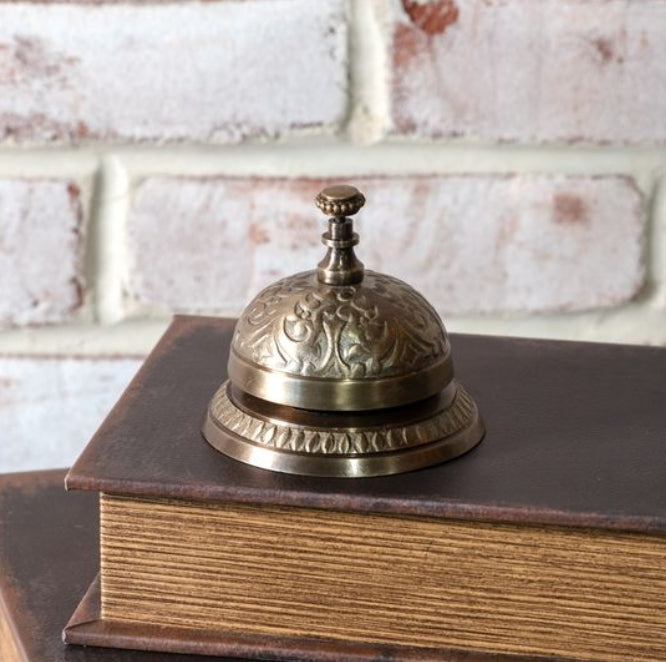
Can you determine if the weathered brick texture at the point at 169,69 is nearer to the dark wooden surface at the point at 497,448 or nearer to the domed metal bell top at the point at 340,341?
the dark wooden surface at the point at 497,448

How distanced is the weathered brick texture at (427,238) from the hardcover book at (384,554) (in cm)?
41

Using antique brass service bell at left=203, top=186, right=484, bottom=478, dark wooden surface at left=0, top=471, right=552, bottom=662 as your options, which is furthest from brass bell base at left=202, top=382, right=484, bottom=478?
dark wooden surface at left=0, top=471, right=552, bottom=662

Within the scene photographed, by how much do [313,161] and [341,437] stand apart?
46cm

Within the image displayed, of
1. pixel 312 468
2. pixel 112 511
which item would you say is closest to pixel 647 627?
pixel 312 468

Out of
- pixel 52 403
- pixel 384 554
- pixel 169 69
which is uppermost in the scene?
pixel 169 69

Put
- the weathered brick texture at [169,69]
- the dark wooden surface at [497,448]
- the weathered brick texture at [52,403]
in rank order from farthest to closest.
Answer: the weathered brick texture at [52,403]
the weathered brick texture at [169,69]
the dark wooden surface at [497,448]

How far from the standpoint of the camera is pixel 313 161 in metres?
1.19

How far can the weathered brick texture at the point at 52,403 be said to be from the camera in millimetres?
1251

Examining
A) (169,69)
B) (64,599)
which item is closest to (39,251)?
(169,69)

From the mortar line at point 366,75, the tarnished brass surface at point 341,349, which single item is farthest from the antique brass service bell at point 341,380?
the mortar line at point 366,75

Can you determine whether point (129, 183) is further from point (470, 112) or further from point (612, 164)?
point (612, 164)

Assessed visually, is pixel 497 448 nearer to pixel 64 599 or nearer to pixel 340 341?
pixel 340 341

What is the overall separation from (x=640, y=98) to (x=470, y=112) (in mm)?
147

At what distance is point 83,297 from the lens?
1.22 metres
